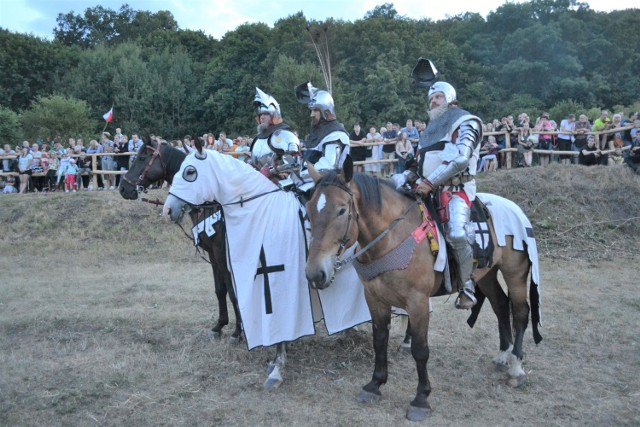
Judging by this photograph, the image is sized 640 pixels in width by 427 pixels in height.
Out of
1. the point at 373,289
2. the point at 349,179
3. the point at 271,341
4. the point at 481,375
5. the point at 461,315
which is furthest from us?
the point at 461,315

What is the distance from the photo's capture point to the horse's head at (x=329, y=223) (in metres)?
4.29

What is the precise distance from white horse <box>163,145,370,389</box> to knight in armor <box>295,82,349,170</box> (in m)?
0.53

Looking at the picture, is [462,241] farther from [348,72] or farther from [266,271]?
[348,72]

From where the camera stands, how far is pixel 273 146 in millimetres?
6609

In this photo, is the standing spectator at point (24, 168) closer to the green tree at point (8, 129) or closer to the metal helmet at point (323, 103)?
the green tree at point (8, 129)

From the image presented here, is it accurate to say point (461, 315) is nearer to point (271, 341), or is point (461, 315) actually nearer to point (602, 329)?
point (602, 329)

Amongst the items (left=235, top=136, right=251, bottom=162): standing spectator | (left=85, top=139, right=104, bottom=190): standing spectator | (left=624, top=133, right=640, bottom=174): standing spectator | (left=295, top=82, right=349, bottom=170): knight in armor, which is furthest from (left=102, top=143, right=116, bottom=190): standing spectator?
(left=624, top=133, right=640, bottom=174): standing spectator

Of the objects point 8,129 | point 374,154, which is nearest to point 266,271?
point 374,154

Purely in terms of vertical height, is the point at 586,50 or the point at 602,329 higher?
the point at 586,50

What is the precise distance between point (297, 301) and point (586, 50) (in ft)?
138

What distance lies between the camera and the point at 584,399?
523 centimetres

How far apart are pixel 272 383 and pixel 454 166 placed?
8.80 ft

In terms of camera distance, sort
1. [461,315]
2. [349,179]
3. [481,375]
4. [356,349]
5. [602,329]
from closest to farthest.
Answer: [349,179] < [481,375] < [356,349] < [602,329] < [461,315]

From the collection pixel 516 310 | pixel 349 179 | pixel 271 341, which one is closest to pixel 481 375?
pixel 516 310
